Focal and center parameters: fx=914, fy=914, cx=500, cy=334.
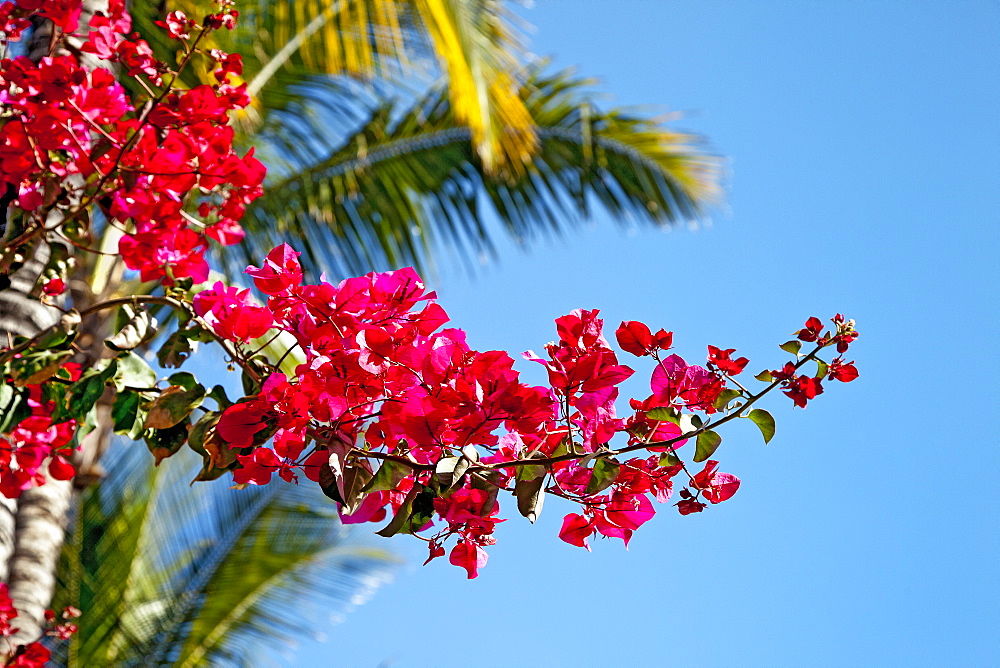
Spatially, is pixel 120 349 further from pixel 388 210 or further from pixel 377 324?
pixel 388 210

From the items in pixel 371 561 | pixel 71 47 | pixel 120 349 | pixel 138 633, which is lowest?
pixel 138 633

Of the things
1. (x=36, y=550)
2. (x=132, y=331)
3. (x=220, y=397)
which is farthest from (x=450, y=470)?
(x=36, y=550)

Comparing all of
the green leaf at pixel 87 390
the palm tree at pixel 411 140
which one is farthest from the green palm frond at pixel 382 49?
the green leaf at pixel 87 390

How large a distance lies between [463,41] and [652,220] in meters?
1.67

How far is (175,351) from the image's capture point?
136 centimetres

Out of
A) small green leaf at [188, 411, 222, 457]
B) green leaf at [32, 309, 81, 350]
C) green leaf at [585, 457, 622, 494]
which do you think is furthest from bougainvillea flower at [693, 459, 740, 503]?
green leaf at [32, 309, 81, 350]

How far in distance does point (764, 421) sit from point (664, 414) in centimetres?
12

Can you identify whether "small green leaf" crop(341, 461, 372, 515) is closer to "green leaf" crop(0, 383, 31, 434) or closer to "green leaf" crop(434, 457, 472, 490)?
"green leaf" crop(434, 457, 472, 490)

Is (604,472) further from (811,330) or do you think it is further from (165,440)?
(165,440)

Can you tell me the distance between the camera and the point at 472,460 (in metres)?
0.95

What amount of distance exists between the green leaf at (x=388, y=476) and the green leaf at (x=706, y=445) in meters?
0.31

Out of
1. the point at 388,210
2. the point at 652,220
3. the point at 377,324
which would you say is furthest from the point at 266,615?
the point at 377,324

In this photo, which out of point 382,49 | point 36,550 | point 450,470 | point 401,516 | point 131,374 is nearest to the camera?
point 450,470

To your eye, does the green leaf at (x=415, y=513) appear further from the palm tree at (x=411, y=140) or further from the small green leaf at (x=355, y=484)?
the palm tree at (x=411, y=140)
